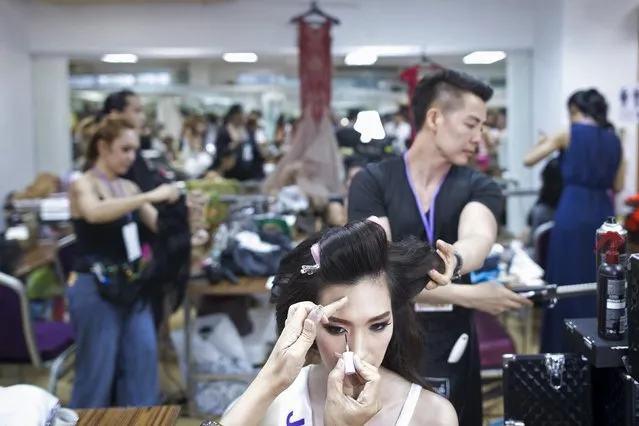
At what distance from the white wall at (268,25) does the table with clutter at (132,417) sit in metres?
4.24

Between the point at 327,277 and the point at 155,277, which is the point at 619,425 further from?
the point at 155,277

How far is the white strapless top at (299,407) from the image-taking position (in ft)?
4.32

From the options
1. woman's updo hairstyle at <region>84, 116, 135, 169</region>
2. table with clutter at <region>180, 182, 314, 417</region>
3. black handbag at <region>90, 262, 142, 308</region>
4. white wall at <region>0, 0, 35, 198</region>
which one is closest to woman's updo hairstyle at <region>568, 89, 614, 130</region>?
table with clutter at <region>180, 182, 314, 417</region>

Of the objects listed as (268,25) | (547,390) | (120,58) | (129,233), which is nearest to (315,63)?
(268,25)

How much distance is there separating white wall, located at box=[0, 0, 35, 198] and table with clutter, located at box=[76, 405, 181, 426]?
4028 mm

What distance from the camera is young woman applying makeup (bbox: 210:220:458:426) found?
3.77 ft

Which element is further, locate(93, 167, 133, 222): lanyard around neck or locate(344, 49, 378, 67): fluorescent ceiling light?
locate(344, 49, 378, 67): fluorescent ceiling light

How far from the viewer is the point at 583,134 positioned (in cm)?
354

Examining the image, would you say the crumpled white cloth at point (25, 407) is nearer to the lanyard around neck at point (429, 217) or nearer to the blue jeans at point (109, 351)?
the lanyard around neck at point (429, 217)

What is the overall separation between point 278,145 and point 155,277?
130 inches

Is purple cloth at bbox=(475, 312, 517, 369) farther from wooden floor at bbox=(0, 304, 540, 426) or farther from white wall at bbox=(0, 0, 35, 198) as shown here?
white wall at bbox=(0, 0, 35, 198)

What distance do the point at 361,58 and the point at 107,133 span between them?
3212 mm

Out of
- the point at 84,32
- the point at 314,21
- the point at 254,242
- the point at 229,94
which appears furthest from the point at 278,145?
the point at 254,242

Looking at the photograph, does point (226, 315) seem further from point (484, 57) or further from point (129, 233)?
point (484, 57)
